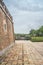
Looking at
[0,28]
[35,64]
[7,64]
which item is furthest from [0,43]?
[35,64]

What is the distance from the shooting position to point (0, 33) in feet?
30.8

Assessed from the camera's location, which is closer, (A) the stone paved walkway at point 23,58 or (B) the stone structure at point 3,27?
(A) the stone paved walkway at point 23,58

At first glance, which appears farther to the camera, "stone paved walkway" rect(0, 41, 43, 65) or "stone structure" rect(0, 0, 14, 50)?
"stone structure" rect(0, 0, 14, 50)

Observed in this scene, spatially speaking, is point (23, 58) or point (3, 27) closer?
point (23, 58)

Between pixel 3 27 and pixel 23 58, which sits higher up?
pixel 3 27

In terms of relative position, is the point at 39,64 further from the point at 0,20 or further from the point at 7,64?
the point at 0,20

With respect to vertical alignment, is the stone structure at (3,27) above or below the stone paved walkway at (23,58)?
above

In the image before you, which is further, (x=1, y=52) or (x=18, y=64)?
(x=1, y=52)

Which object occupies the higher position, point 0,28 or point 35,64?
point 0,28

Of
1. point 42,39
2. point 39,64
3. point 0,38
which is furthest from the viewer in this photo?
point 42,39

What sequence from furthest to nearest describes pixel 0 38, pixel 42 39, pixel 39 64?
pixel 42 39 < pixel 0 38 < pixel 39 64

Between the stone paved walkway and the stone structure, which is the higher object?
the stone structure

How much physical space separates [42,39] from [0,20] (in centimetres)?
2410

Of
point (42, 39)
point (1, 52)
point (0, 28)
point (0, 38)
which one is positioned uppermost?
point (0, 28)
